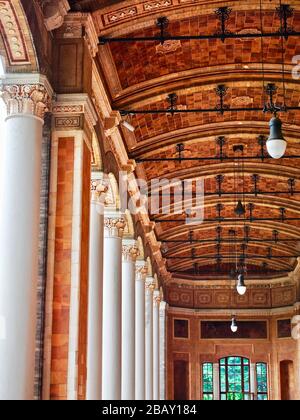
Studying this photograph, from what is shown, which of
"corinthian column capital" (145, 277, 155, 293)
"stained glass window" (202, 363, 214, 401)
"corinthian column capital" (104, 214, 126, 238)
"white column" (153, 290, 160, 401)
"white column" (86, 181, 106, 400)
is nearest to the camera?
"white column" (86, 181, 106, 400)

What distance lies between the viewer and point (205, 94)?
15.8 metres

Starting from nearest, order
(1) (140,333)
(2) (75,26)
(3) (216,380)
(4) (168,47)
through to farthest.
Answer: (2) (75,26) → (4) (168,47) → (1) (140,333) → (3) (216,380)

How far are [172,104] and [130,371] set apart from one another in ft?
24.2

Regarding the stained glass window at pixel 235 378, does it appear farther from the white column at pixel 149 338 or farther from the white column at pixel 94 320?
the white column at pixel 94 320

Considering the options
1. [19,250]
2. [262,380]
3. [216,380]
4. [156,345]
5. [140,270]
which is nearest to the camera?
[19,250]

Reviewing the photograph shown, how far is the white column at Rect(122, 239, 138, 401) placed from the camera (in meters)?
19.0

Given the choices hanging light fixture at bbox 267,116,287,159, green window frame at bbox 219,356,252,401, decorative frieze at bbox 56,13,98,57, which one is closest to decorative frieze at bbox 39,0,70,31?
decorative frieze at bbox 56,13,98,57

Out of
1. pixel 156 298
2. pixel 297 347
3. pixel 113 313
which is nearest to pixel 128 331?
pixel 113 313

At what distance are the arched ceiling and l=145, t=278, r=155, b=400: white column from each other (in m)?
2.07

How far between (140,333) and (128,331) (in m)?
3.20

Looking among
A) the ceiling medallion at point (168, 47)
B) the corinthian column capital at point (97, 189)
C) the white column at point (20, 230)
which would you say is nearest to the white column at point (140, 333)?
the corinthian column capital at point (97, 189)

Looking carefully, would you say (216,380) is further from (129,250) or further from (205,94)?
(205,94)

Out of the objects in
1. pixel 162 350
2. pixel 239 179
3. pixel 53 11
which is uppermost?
pixel 239 179

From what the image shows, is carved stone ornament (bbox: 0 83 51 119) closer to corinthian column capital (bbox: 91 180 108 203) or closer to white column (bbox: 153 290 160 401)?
corinthian column capital (bbox: 91 180 108 203)
